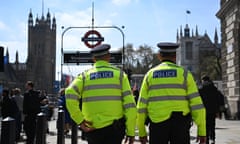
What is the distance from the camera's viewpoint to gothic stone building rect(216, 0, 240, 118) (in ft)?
101

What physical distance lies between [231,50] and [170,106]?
26291 millimetres

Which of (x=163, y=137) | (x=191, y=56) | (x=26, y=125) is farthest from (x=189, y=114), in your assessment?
(x=191, y=56)

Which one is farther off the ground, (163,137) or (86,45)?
(86,45)

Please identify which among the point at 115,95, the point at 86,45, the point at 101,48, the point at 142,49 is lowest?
the point at 115,95

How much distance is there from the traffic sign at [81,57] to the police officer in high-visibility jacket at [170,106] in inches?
657

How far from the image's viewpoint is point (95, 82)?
6.94 m

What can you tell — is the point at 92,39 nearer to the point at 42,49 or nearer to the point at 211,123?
the point at 211,123

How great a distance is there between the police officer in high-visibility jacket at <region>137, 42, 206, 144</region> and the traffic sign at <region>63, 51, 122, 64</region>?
16.7m

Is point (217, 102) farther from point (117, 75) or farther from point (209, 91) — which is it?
point (117, 75)

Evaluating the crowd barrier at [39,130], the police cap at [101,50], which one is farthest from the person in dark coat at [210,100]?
the police cap at [101,50]

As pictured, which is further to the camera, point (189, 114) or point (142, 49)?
point (142, 49)

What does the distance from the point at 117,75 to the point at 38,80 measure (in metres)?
155

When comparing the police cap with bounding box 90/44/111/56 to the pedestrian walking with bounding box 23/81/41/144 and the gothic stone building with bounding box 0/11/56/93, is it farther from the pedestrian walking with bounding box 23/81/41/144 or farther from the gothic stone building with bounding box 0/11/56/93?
the gothic stone building with bounding box 0/11/56/93

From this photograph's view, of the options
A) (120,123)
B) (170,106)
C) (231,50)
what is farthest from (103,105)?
(231,50)
